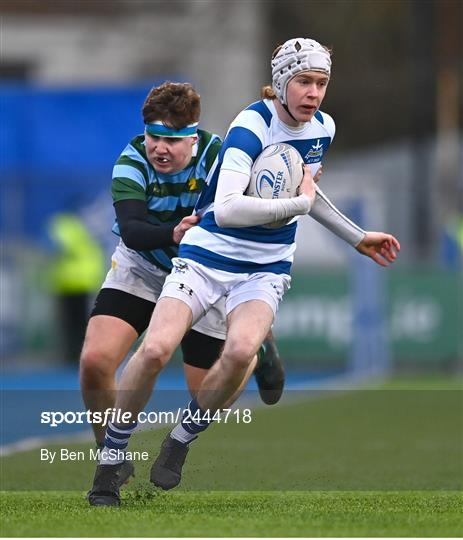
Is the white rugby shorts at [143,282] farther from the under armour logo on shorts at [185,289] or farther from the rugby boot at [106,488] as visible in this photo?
the rugby boot at [106,488]

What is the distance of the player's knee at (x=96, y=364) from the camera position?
847cm

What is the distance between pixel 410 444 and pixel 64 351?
944 cm

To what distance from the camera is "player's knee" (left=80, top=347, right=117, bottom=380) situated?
8.47 m

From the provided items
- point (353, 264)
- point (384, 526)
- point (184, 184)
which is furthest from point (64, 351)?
point (384, 526)

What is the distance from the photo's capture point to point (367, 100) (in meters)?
43.3

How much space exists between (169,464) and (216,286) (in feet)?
2.96

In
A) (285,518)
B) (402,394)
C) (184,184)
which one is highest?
(184,184)

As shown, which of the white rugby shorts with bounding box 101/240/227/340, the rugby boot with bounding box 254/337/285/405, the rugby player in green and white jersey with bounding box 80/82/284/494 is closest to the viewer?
the rugby player in green and white jersey with bounding box 80/82/284/494

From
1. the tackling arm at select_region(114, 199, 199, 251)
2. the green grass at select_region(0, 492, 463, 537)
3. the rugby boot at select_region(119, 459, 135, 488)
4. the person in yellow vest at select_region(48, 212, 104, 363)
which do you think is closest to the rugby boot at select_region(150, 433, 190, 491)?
A: the green grass at select_region(0, 492, 463, 537)

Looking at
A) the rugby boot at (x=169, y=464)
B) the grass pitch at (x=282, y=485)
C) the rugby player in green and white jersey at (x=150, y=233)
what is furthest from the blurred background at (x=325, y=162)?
the rugby boot at (x=169, y=464)

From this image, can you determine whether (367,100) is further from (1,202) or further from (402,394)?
(402,394)

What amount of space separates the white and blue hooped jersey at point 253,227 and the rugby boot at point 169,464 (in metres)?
Answer: 0.90

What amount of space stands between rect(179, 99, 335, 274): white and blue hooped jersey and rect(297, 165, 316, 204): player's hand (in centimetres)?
13

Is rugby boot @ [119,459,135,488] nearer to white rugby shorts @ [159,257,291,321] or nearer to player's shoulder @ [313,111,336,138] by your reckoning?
white rugby shorts @ [159,257,291,321]
